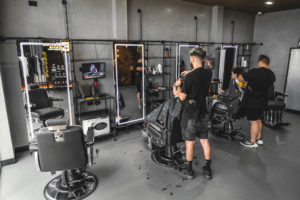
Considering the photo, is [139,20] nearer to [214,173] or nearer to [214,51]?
[214,51]

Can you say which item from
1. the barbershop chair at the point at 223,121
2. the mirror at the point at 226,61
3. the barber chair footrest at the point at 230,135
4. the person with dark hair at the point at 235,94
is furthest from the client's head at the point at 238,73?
the mirror at the point at 226,61

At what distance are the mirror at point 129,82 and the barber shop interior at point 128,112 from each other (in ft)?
0.07

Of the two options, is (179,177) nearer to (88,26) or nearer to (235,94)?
(235,94)

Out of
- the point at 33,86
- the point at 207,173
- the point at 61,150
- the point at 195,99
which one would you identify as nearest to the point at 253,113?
the point at 207,173

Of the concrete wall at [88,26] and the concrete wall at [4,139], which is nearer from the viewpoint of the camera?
the concrete wall at [4,139]

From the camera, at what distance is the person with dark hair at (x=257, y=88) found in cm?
304

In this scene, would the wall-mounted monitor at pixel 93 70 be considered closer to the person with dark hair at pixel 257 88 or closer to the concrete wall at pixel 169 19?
the concrete wall at pixel 169 19

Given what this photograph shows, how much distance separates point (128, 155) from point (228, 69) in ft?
12.9

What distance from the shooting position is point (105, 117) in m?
Result: 3.52

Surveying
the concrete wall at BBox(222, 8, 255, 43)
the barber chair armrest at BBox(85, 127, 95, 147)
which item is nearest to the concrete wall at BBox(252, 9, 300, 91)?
the concrete wall at BBox(222, 8, 255, 43)

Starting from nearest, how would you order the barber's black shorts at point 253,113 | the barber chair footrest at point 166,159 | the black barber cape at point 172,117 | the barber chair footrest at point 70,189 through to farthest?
the barber chair footrest at point 70,189 → the black barber cape at point 172,117 → the barber chair footrest at point 166,159 → the barber's black shorts at point 253,113

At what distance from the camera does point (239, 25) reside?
5.88 metres

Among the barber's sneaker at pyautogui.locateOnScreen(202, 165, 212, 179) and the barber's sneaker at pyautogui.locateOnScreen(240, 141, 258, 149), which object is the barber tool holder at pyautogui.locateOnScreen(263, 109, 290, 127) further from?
the barber's sneaker at pyautogui.locateOnScreen(202, 165, 212, 179)

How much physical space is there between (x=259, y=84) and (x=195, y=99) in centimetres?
142
